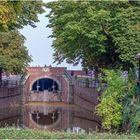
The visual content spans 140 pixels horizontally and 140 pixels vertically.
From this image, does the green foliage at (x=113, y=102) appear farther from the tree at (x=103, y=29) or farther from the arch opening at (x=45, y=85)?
the arch opening at (x=45, y=85)

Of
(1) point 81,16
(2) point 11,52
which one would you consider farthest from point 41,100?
(1) point 81,16

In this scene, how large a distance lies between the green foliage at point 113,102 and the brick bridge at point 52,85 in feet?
74.1

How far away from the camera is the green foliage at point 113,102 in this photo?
21344 mm

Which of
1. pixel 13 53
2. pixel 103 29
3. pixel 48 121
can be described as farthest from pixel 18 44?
pixel 103 29

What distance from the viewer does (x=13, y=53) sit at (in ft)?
116

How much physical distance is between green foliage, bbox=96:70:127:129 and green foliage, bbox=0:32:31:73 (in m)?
13.5

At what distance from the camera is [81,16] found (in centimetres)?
2866

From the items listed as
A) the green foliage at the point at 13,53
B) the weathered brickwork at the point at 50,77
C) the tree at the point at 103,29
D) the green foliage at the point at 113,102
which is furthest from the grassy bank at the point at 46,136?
the weathered brickwork at the point at 50,77

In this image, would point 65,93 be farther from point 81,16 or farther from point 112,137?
point 112,137

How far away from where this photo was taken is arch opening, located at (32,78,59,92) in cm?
5494

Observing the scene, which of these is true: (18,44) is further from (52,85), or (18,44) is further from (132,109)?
(52,85)

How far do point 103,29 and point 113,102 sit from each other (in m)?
7.30

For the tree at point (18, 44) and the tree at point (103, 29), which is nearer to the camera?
the tree at point (103, 29)

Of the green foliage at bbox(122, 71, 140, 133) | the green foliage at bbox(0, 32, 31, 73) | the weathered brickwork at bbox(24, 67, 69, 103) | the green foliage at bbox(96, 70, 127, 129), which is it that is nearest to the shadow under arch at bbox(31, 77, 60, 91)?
the weathered brickwork at bbox(24, 67, 69, 103)
